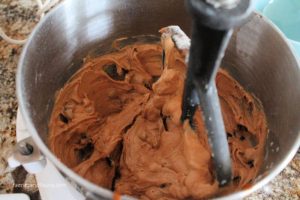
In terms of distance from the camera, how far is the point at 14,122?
0.81m

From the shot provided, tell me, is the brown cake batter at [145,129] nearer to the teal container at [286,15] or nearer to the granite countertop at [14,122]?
the granite countertop at [14,122]

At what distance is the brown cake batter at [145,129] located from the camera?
0.62 m

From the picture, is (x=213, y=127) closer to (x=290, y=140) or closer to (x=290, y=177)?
(x=290, y=140)

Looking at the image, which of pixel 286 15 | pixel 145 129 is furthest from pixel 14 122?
pixel 286 15

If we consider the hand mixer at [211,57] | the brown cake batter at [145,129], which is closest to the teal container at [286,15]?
the brown cake batter at [145,129]

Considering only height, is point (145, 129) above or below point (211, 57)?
below

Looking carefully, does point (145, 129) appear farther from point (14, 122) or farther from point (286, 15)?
point (286, 15)

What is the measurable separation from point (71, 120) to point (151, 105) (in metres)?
0.15

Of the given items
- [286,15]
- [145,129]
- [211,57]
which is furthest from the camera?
[286,15]

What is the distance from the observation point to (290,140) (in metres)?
0.56

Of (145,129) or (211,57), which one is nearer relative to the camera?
(211,57)

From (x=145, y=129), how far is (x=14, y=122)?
30cm

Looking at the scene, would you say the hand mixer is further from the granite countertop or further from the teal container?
the teal container

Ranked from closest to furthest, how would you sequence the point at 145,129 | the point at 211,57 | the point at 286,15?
1. the point at 211,57
2. the point at 145,129
3. the point at 286,15
